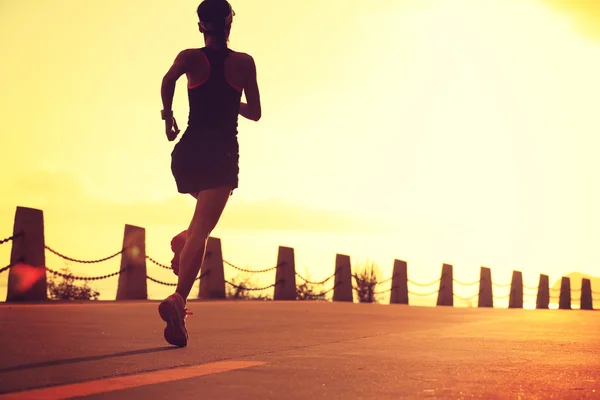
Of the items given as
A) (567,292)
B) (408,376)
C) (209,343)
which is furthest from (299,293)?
(567,292)

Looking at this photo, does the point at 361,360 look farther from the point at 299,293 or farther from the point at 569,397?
the point at 299,293

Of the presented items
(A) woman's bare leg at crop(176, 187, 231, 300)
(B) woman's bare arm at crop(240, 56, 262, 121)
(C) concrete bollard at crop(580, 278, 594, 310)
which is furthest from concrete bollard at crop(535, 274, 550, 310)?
(A) woman's bare leg at crop(176, 187, 231, 300)

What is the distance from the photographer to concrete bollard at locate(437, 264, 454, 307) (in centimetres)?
3228

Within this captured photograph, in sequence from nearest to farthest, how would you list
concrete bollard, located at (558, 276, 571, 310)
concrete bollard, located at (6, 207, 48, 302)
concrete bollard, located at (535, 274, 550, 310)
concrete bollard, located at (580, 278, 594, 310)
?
1. concrete bollard, located at (6, 207, 48, 302)
2. concrete bollard, located at (535, 274, 550, 310)
3. concrete bollard, located at (558, 276, 571, 310)
4. concrete bollard, located at (580, 278, 594, 310)

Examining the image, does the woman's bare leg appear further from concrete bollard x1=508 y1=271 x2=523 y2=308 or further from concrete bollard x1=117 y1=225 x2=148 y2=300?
concrete bollard x1=508 y1=271 x2=523 y2=308

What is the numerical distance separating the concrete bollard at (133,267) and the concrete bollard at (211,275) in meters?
2.68

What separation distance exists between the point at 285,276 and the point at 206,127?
1615 cm

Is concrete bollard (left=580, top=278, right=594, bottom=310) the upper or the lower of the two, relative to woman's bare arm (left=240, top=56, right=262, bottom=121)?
lower

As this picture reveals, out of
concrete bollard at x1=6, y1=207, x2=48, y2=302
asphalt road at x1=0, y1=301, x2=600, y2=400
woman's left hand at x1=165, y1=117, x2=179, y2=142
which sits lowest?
asphalt road at x1=0, y1=301, x2=600, y2=400

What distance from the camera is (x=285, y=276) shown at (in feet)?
73.9

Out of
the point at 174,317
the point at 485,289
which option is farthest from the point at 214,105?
the point at 485,289

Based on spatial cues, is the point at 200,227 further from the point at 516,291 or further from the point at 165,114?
the point at 516,291

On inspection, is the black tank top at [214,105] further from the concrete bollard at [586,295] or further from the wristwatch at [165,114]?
the concrete bollard at [586,295]

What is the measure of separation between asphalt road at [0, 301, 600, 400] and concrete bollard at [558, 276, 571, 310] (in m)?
34.5
